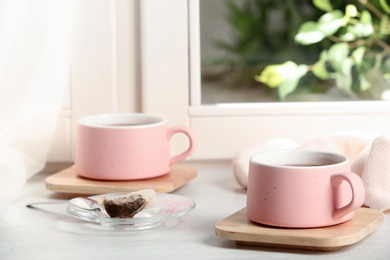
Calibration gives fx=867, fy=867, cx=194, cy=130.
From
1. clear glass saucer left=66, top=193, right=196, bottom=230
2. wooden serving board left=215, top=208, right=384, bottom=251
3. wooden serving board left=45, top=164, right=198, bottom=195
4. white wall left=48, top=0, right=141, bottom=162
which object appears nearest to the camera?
wooden serving board left=215, top=208, right=384, bottom=251

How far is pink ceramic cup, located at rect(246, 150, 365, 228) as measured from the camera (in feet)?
3.19

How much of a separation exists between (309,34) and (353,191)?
0.56 m

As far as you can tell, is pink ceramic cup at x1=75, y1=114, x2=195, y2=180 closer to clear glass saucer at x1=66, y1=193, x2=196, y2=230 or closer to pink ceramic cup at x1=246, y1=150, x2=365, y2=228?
clear glass saucer at x1=66, y1=193, x2=196, y2=230

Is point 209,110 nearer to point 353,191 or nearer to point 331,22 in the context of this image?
point 331,22

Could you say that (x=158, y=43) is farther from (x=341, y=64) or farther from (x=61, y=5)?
(x=341, y=64)

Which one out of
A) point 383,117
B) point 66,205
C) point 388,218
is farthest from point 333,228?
point 383,117

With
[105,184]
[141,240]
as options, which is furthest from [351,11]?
[141,240]

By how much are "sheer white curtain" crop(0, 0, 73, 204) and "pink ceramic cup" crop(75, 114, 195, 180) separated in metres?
0.08

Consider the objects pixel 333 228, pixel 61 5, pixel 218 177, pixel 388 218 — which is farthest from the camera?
pixel 218 177

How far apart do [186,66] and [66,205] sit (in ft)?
1.18

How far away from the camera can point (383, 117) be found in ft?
4.78

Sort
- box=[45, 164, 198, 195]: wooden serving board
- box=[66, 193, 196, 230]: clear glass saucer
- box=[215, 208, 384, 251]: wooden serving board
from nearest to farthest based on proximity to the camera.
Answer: box=[215, 208, 384, 251]: wooden serving board
box=[66, 193, 196, 230]: clear glass saucer
box=[45, 164, 198, 195]: wooden serving board

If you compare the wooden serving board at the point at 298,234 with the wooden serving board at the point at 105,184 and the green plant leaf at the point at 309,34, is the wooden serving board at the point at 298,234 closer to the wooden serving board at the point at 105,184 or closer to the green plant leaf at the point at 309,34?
the wooden serving board at the point at 105,184

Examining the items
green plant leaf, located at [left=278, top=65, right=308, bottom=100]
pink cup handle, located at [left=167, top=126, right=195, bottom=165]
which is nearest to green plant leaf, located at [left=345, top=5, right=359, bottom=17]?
green plant leaf, located at [left=278, top=65, right=308, bottom=100]
